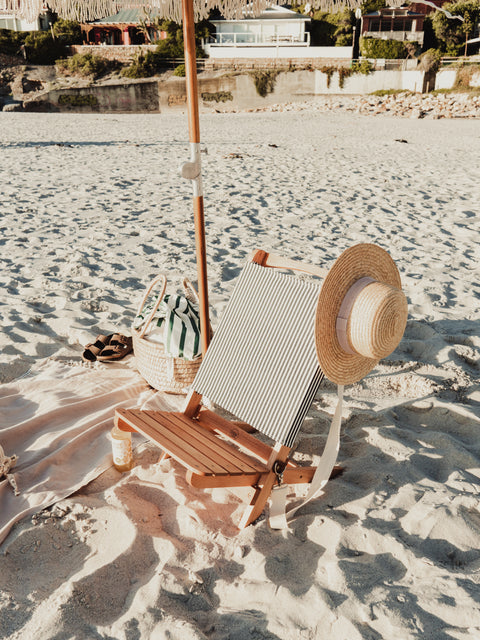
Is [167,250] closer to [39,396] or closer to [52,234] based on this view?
[52,234]

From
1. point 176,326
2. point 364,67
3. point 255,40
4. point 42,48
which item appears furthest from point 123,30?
point 176,326

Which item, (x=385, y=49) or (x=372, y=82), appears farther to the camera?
(x=385, y=49)

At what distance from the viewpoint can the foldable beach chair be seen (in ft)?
7.07

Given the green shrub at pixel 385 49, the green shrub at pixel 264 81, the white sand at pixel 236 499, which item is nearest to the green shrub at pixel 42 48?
the green shrub at pixel 264 81

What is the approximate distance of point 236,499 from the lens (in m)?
2.33

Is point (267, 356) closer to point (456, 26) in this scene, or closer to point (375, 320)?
point (375, 320)

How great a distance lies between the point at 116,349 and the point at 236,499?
4.55 feet

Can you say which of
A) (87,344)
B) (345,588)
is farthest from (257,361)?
(87,344)

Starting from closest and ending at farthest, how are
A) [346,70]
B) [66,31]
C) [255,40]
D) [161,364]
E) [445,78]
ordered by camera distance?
1. [161,364]
2. [445,78]
3. [346,70]
4. [255,40]
5. [66,31]

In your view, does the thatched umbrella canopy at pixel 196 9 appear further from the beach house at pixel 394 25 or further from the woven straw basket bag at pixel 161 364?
the beach house at pixel 394 25

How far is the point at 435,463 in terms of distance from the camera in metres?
2.48

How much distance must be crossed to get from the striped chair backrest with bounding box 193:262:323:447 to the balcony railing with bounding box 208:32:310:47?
118 feet

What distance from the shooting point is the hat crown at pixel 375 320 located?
2002mm

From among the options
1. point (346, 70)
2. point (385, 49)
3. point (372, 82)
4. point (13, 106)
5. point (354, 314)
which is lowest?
point (13, 106)
